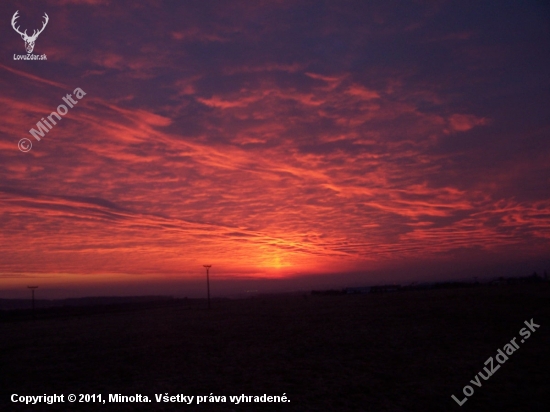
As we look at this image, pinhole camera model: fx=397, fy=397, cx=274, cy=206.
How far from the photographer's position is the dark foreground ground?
14.6 m

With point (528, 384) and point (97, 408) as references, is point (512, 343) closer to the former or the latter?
point (528, 384)

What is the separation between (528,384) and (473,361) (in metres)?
3.90

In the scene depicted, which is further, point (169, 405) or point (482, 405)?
point (169, 405)

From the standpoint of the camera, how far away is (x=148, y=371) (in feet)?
67.3

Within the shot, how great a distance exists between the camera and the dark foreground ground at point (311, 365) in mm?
14609

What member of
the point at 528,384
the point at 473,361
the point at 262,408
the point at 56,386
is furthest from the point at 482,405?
the point at 56,386

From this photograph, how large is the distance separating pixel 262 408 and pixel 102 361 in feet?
47.0

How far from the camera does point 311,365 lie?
20.1 metres

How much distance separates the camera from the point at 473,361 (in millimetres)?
19203

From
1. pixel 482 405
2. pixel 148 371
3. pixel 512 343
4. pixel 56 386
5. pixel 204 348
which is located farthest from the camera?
pixel 204 348

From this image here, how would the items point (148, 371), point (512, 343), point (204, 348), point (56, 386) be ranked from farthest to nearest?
point (204, 348), point (512, 343), point (148, 371), point (56, 386)
